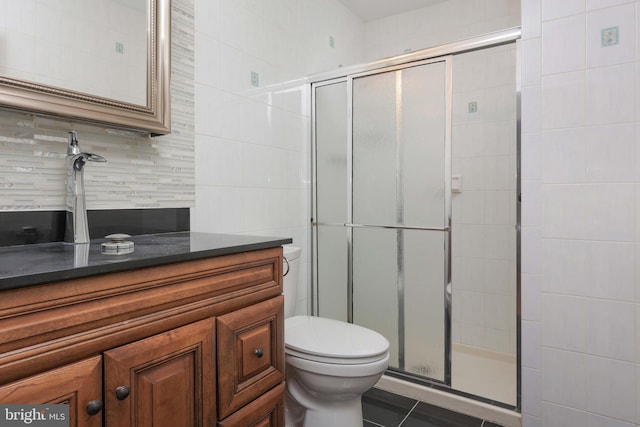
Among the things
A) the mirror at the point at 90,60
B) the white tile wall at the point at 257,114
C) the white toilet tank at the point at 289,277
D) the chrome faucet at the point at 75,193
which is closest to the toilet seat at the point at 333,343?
the white toilet tank at the point at 289,277

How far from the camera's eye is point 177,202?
1570 mm

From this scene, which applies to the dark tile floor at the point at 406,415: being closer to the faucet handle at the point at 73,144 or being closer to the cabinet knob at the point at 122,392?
the cabinet knob at the point at 122,392

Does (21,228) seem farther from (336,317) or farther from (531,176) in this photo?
(531,176)

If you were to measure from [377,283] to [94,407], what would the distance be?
167 cm

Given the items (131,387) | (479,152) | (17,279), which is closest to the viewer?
(17,279)

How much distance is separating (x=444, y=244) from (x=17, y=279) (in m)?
1.76

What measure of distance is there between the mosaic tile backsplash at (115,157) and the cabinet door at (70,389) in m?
0.64

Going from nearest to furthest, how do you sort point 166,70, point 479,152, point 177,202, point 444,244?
point 166,70 < point 177,202 < point 444,244 < point 479,152

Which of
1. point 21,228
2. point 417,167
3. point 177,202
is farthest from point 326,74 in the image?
point 21,228

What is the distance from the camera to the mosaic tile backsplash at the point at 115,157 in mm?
1112

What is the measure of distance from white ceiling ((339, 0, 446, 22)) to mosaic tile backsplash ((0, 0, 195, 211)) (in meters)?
1.68


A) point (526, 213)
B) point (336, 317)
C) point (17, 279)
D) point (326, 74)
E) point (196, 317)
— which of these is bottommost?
point (336, 317)

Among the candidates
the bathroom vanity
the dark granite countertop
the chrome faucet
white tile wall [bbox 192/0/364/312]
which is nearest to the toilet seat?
the bathroom vanity

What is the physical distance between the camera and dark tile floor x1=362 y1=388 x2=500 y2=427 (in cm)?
178
